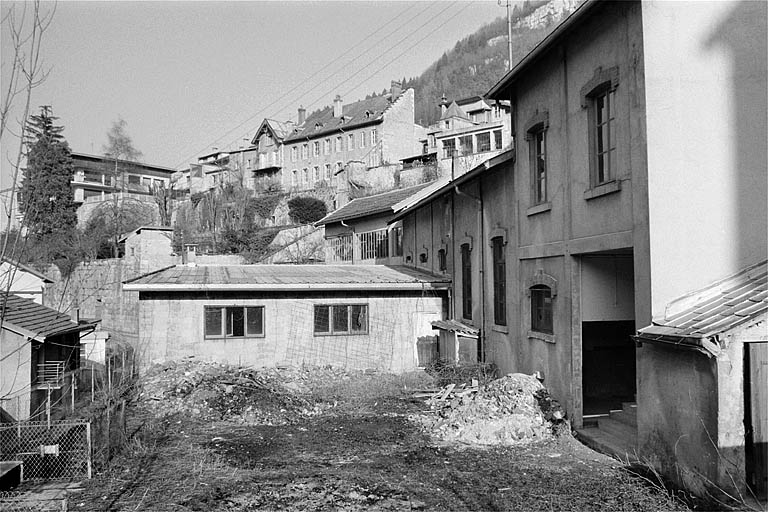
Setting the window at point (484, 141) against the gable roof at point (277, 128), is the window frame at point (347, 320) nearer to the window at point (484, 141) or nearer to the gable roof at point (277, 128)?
the window at point (484, 141)

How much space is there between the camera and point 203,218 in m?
56.3

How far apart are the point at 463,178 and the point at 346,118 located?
160 ft

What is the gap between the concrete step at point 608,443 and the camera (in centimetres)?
941

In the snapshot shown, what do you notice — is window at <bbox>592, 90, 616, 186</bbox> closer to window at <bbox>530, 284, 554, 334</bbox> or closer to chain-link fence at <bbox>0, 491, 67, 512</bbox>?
window at <bbox>530, 284, 554, 334</bbox>

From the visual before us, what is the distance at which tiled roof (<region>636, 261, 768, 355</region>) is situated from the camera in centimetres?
723

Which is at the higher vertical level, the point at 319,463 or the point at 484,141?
the point at 484,141

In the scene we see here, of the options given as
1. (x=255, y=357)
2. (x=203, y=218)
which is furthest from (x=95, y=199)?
(x=255, y=357)

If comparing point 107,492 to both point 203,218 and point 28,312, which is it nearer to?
point 28,312

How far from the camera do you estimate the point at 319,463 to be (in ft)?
32.6

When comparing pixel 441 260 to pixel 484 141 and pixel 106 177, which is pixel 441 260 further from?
pixel 106 177

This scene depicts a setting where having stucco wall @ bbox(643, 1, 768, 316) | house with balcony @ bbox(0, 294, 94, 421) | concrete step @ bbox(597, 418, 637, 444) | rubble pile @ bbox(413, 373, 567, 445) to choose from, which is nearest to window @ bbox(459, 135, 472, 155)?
house with balcony @ bbox(0, 294, 94, 421)

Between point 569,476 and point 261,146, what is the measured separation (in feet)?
220

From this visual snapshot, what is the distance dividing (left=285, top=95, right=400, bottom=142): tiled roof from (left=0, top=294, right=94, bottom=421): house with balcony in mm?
47208

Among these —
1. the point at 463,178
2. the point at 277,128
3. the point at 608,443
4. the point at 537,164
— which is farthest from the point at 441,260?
the point at 277,128
